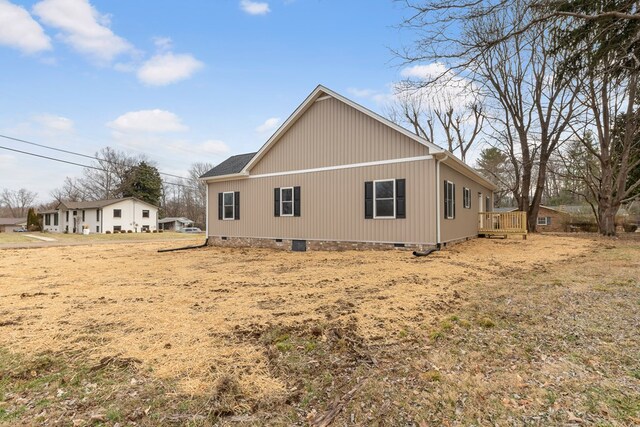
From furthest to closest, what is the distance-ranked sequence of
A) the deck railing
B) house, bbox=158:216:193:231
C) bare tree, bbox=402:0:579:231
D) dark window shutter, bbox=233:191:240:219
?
house, bbox=158:216:193:231 < dark window shutter, bbox=233:191:240:219 < the deck railing < bare tree, bbox=402:0:579:231

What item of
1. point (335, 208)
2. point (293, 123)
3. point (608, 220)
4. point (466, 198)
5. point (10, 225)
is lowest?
point (10, 225)

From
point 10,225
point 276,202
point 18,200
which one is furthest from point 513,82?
point 18,200

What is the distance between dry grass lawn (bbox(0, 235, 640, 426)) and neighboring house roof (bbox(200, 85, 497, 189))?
187 inches

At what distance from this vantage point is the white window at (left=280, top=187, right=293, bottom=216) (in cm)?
1205

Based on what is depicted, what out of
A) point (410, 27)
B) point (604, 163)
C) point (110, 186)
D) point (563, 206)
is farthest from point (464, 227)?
point (110, 186)

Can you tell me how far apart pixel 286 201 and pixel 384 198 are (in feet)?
12.7

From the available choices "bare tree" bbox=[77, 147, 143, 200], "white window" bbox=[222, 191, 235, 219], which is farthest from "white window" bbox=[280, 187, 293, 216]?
"bare tree" bbox=[77, 147, 143, 200]

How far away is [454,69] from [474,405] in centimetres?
592

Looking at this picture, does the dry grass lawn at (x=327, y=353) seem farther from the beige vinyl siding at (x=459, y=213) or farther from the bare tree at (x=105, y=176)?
the bare tree at (x=105, y=176)

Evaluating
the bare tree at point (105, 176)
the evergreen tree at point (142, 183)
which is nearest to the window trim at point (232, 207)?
the evergreen tree at point (142, 183)

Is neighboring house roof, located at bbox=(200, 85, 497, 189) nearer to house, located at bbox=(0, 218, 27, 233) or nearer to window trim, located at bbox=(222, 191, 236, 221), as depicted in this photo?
window trim, located at bbox=(222, 191, 236, 221)

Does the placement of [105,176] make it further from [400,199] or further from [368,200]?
[400,199]

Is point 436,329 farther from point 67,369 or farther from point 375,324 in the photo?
point 67,369

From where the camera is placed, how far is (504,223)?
13.9 meters
